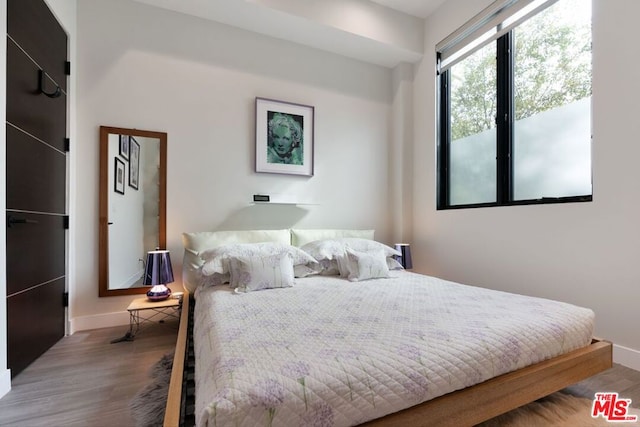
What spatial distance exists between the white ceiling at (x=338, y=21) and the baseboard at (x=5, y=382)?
2900 mm

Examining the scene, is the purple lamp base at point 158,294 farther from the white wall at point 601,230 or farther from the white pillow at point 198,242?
the white wall at point 601,230

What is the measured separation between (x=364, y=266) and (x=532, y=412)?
1.31 metres

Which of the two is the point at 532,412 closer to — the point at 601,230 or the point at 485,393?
the point at 485,393

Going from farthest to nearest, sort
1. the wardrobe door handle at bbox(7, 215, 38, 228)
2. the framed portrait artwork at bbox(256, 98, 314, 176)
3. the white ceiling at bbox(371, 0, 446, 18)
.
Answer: the white ceiling at bbox(371, 0, 446, 18)
the framed portrait artwork at bbox(256, 98, 314, 176)
the wardrobe door handle at bbox(7, 215, 38, 228)

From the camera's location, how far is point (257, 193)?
306 centimetres

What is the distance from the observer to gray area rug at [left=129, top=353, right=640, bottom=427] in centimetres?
137

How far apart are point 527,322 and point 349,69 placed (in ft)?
10.1

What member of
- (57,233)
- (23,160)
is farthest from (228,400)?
(57,233)

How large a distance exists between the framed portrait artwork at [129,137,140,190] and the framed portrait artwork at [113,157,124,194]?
7cm

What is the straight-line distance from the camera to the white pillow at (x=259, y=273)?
82.0 inches

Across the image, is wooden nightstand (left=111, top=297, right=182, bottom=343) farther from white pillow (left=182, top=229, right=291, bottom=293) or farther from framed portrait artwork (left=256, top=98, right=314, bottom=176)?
framed portrait artwork (left=256, top=98, right=314, bottom=176)

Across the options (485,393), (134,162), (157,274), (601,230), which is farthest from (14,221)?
(601,230)

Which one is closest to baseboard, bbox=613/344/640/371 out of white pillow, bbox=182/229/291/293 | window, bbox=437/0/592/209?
window, bbox=437/0/592/209

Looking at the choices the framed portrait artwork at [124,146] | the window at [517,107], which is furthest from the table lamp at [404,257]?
the framed portrait artwork at [124,146]
